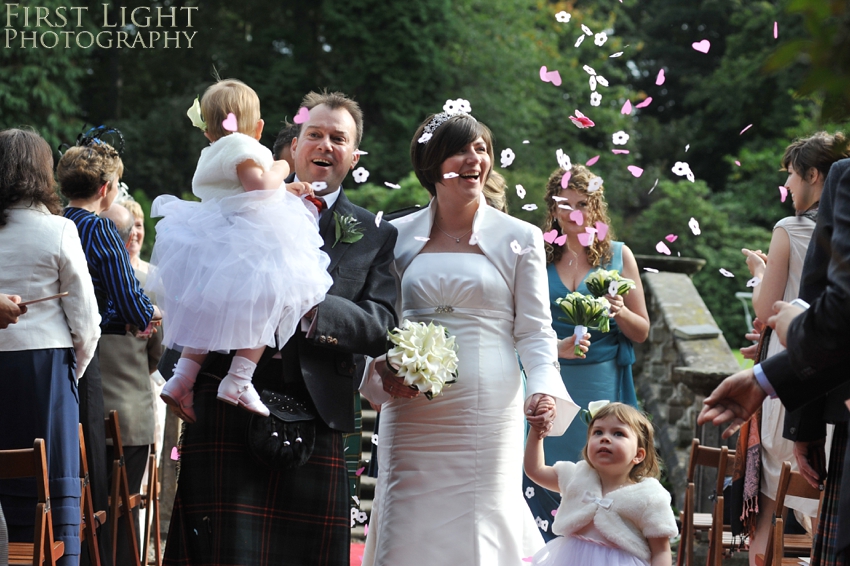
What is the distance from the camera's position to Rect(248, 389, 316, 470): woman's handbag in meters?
3.08

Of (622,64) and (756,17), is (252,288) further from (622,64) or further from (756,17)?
(622,64)

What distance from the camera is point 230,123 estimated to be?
11.4 feet

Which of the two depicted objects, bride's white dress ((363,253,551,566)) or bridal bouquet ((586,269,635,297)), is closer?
bride's white dress ((363,253,551,566))

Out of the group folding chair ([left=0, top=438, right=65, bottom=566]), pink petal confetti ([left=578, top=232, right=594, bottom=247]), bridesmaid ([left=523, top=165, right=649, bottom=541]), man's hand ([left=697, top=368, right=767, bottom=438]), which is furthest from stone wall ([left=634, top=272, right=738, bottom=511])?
folding chair ([left=0, top=438, right=65, bottom=566])

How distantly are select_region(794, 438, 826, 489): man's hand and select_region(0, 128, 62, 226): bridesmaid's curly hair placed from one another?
10.1 feet

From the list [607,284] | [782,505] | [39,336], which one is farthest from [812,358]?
[39,336]

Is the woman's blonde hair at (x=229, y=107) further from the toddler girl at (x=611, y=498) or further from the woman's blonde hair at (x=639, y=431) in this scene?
the woman's blonde hair at (x=639, y=431)

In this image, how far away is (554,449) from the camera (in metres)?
4.83

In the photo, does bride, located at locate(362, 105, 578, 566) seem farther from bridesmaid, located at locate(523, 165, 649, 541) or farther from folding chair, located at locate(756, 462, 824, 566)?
bridesmaid, located at locate(523, 165, 649, 541)

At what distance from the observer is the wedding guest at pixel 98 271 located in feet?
14.7

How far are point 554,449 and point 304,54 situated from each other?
18.6 metres

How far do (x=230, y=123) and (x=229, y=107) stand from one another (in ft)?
0.26

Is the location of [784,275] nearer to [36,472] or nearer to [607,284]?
[607,284]

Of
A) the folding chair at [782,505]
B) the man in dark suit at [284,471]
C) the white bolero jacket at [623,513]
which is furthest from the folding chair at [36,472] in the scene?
the folding chair at [782,505]
